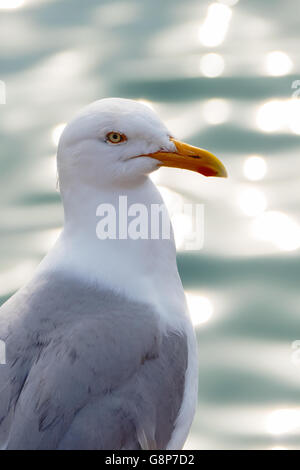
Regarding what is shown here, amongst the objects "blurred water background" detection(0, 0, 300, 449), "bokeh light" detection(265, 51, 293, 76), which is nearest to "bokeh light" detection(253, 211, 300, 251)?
"blurred water background" detection(0, 0, 300, 449)

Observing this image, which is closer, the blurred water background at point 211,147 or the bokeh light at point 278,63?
the blurred water background at point 211,147

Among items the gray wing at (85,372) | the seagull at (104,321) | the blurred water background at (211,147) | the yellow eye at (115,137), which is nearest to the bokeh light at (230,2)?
the blurred water background at (211,147)

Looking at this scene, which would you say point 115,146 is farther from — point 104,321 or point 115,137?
point 104,321

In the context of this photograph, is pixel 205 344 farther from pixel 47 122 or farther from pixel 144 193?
pixel 47 122

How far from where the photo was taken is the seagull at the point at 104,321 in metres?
2.26

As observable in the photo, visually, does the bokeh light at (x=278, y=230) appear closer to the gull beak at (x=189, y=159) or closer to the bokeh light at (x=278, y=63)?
the bokeh light at (x=278, y=63)

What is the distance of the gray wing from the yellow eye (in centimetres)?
36

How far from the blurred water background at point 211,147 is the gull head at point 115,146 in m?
1.04

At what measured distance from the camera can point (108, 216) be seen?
254cm

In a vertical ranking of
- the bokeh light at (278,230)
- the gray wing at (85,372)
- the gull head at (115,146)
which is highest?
the bokeh light at (278,230)

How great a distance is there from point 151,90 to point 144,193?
2.21 meters

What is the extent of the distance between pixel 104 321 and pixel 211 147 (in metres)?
2.13

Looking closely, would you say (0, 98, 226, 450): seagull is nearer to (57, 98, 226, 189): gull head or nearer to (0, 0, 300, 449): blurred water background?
(57, 98, 226, 189): gull head
